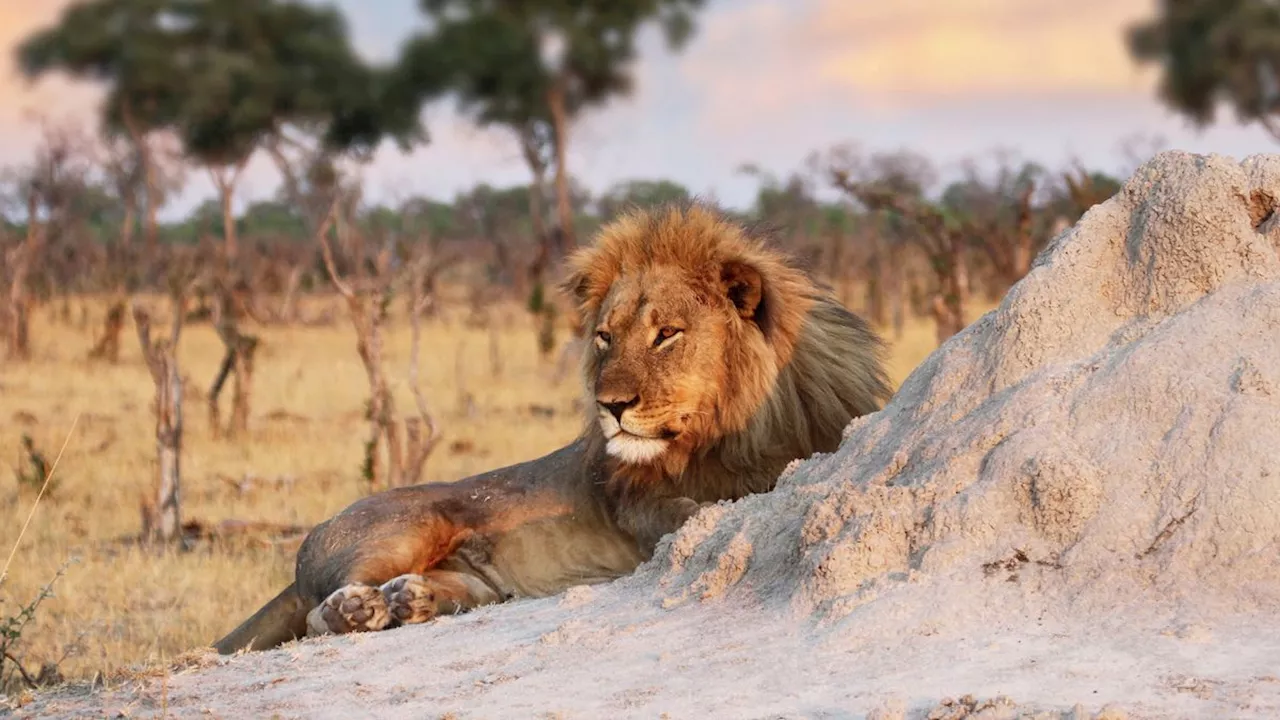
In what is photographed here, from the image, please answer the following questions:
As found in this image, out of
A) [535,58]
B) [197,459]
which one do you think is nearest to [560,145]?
[535,58]

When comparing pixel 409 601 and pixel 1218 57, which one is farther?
pixel 1218 57

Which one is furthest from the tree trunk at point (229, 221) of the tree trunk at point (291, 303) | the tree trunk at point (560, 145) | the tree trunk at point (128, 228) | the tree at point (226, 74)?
the tree trunk at point (560, 145)

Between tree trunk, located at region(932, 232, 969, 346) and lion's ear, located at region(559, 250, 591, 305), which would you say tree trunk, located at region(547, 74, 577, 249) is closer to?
tree trunk, located at region(932, 232, 969, 346)

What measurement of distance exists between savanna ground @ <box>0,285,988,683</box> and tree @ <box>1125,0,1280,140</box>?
9.15 metres

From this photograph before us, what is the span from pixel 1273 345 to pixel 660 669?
5.31ft

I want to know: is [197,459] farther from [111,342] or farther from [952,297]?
[111,342]

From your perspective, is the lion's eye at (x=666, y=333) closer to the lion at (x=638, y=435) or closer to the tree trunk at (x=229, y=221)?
the lion at (x=638, y=435)

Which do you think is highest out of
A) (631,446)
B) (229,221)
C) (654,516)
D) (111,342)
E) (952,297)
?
(229,221)

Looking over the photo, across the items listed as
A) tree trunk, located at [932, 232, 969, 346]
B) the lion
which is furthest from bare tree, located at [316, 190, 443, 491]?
tree trunk, located at [932, 232, 969, 346]

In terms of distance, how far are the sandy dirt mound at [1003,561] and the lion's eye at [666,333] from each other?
870 mm

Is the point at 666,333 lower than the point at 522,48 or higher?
lower

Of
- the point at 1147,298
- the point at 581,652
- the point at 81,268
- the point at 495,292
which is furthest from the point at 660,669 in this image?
the point at 495,292

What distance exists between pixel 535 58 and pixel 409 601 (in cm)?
2546

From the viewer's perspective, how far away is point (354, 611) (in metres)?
4.88
